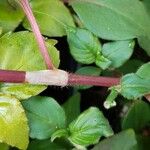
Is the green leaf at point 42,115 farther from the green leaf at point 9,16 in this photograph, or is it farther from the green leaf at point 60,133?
the green leaf at point 9,16

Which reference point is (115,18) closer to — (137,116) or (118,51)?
(118,51)

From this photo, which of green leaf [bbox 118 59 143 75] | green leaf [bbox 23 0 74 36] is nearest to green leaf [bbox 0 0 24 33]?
green leaf [bbox 23 0 74 36]

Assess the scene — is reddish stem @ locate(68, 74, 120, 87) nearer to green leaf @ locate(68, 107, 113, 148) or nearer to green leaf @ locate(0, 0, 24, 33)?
green leaf @ locate(68, 107, 113, 148)

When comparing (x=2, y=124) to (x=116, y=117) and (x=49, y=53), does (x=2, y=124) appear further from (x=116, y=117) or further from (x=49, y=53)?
(x=116, y=117)

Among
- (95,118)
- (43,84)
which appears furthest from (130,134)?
(43,84)

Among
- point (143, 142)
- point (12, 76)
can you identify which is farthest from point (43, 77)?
point (143, 142)

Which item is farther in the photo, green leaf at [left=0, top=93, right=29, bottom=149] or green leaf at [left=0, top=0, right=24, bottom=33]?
green leaf at [left=0, top=0, right=24, bottom=33]
